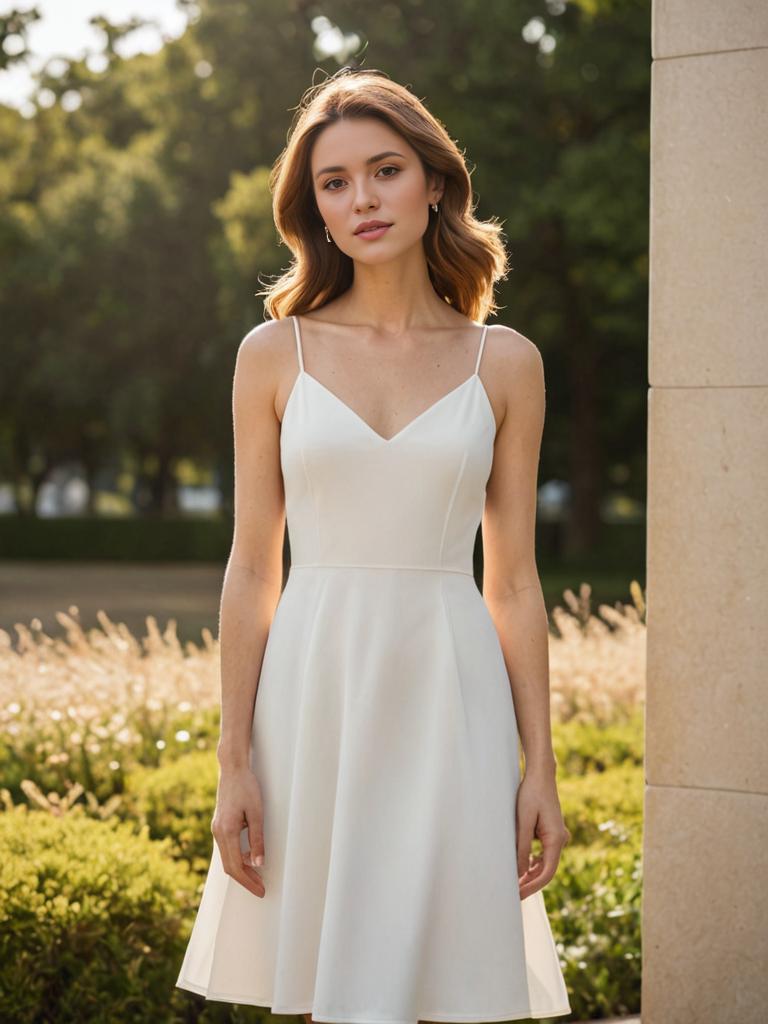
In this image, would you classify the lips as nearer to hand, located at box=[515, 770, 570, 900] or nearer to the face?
the face

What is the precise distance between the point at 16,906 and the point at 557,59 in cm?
1916

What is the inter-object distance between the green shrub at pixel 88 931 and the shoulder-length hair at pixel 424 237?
2.06 meters

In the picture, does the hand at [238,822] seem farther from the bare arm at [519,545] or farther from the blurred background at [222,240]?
the blurred background at [222,240]

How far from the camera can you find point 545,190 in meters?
19.9

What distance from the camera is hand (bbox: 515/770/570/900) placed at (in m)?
2.56

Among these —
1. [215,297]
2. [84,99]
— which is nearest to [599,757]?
[215,297]

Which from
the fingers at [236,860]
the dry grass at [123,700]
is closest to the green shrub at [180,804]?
the dry grass at [123,700]

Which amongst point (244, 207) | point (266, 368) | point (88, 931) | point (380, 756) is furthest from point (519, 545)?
point (244, 207)

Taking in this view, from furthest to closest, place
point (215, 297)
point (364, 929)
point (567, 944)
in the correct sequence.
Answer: point (215, 297) < point (567, 944) < point (364, 929)

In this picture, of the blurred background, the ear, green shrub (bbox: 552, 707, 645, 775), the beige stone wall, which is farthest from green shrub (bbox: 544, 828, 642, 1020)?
the blurred background

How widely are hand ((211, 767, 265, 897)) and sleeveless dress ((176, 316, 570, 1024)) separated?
0.03 metres

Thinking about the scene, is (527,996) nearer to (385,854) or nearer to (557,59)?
(385,854)

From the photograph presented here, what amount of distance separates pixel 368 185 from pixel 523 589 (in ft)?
2.85

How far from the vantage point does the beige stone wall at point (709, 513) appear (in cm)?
317
